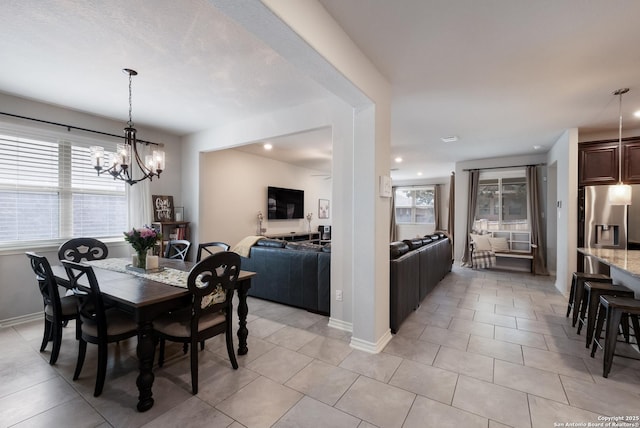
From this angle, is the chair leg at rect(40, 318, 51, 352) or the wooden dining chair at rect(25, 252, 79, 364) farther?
the chair leg at rect(40, 318, 51, 352)

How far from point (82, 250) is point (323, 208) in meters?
6.03

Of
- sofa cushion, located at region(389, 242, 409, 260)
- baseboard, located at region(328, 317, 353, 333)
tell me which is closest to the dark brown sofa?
sofa cushion, located at region(389, 242, 409, 260)

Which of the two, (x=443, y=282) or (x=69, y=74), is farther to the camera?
(x=443, y=282)

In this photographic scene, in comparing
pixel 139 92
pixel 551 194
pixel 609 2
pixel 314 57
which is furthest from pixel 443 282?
pixel 139 92

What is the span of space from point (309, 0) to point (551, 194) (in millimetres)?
6640

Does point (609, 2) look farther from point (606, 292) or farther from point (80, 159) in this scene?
point (80, 159)

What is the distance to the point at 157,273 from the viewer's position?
261 centimetres

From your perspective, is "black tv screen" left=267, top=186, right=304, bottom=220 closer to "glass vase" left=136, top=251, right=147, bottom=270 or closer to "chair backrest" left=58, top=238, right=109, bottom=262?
"chair backrest" left=58, top=238, right=109, bottom=262

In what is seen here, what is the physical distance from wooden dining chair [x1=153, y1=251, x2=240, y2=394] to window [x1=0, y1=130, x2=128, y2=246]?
2.57 meters

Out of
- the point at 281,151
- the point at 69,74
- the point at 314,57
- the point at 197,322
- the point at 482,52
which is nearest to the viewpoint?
the point at 314,57

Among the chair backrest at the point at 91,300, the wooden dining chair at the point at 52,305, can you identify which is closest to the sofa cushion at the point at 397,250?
the chair backrest at the point at 91,300

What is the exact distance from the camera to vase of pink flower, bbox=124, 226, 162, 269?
2.65 m

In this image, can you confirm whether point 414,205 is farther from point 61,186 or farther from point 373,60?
point 61,186

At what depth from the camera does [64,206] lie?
11.9ft
